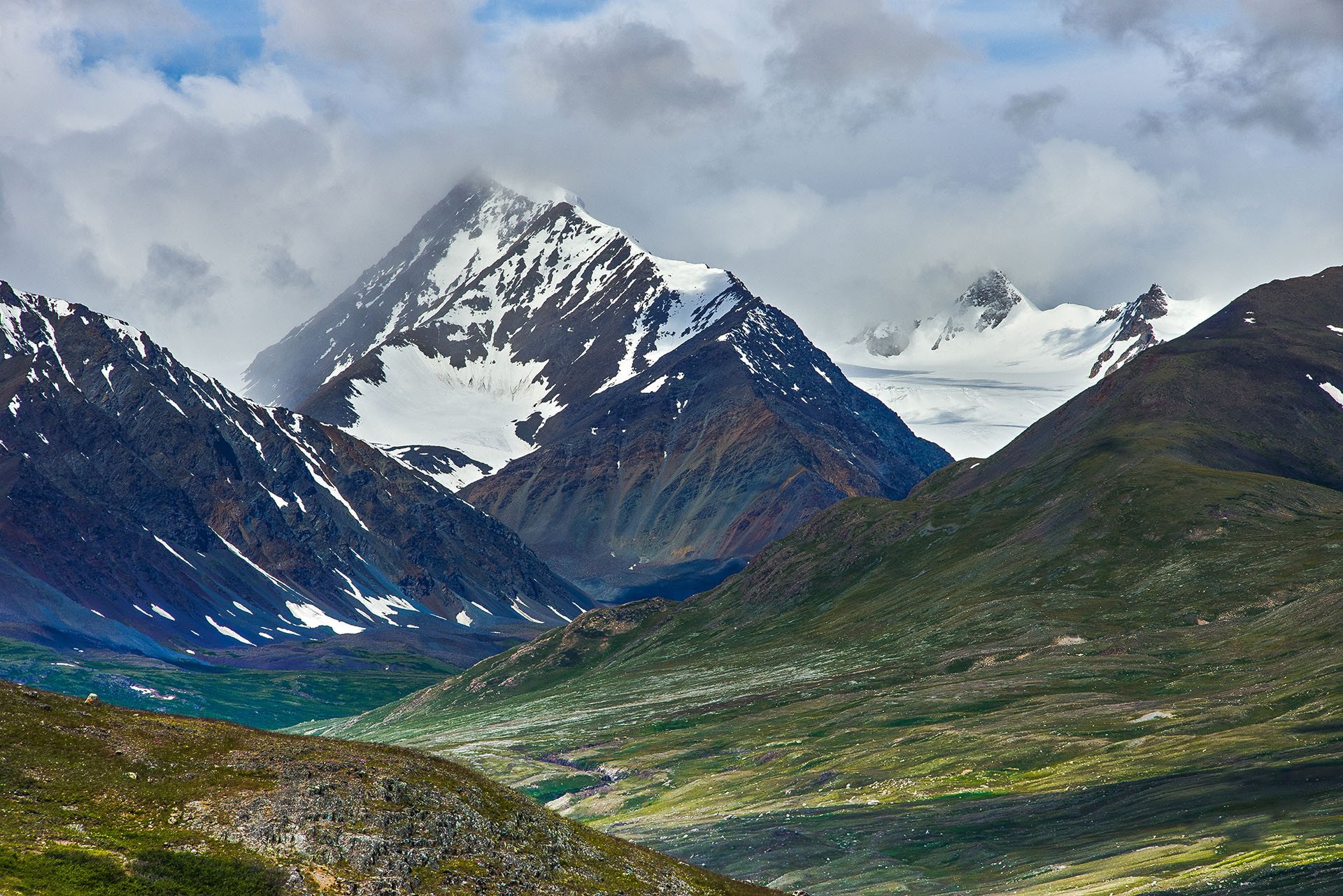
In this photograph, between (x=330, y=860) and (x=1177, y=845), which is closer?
(x=330, y=860)

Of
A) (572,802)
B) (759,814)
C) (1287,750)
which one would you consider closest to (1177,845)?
(1287,750)

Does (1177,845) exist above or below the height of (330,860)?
below

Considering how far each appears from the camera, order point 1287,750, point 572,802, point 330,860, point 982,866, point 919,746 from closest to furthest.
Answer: point 330,860 → point 982,866 → point 1287,750 → point 919,746 → point 572,802

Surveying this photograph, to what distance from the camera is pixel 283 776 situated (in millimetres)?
72625

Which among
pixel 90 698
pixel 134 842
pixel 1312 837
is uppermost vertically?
pixel 90 698

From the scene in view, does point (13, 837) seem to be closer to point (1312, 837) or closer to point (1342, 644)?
point (1312, 837)

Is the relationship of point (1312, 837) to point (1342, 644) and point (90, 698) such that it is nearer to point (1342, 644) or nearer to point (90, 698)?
point (90, 698)

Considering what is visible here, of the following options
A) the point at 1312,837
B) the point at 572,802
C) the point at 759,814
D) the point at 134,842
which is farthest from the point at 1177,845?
the point at 572,802

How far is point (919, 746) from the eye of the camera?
174375 mm

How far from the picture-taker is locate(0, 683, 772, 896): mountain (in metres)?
62.0

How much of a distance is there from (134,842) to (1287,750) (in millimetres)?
105647

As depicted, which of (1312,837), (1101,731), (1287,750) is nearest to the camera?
(1312,837)

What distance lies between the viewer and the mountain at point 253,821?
62.0 meters

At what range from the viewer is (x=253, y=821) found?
67.9 metres
